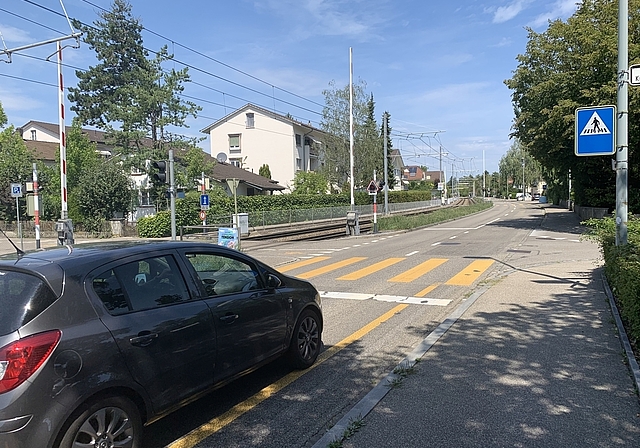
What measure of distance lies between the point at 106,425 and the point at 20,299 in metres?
0.94

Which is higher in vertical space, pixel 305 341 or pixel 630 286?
pixel 630 286

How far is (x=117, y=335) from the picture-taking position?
3348mm

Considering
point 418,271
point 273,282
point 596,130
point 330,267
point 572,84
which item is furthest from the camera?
point 572,84

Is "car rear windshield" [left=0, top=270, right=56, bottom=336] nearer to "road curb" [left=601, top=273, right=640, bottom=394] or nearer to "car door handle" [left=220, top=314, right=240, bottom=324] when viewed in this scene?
"car door handle" [left=220, top=314, right=240, bottom=324]

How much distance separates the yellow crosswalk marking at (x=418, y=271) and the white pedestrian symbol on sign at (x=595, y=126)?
4.83 meters

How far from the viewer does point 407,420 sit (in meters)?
4.13

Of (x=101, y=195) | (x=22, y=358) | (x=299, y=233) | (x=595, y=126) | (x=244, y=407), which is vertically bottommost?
(x=299, y=233)

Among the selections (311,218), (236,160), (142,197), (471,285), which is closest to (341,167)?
(236,160)

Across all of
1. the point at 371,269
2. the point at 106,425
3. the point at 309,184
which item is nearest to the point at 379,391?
the point at 106,425

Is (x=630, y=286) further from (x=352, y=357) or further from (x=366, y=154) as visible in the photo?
(x=366, y=154)

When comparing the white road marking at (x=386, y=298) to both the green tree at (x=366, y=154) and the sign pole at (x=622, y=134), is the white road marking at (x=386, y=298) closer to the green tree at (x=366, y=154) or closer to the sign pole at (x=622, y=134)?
the sign pole at (x=622, y=134)

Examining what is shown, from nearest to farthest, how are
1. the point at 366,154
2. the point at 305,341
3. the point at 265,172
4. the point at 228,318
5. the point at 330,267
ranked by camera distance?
1. the point at 228,318
2. the point at 305,341
3. the point at 330,267
4. the point at 366,154
5. the point at 265,172

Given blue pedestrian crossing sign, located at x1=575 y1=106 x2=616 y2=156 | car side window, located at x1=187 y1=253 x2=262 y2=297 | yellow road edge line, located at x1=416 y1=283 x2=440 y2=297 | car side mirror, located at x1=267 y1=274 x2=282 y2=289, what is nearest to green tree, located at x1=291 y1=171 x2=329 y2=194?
yellow road edge line, located at x1=416 y1=283 x2=440 y2=297

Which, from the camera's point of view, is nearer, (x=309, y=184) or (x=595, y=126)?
(x=595, y=126)
